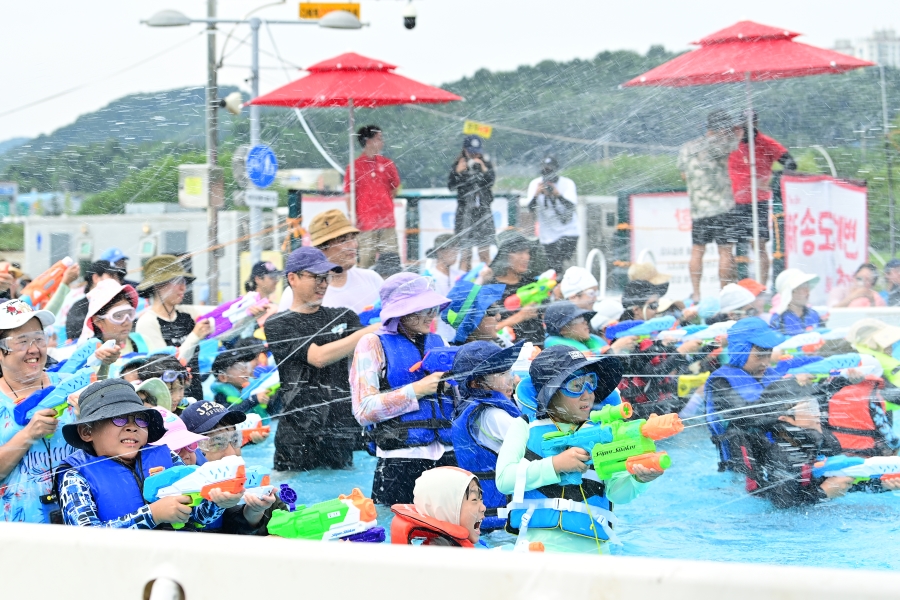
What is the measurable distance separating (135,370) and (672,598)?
10.1 ft

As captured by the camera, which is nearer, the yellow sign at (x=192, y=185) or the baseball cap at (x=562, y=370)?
the baseball cap at (x=562, y=370)

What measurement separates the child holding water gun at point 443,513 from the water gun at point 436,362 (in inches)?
35.2

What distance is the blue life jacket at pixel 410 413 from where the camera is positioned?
4410 mm

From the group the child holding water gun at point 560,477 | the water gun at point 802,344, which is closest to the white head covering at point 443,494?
the child holding water gun at point 560,477

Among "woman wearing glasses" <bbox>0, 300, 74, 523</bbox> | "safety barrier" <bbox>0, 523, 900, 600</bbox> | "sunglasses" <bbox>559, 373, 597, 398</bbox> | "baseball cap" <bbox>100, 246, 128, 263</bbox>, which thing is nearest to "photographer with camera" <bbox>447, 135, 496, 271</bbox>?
"baseball cap" <bbox>100, 246, 128, 263</bbox>

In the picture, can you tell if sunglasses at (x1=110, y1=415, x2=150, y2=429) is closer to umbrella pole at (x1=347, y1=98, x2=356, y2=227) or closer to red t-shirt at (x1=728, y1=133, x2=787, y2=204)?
umbrella pole at (x1=347, y1=98, x2=356, y2=227)

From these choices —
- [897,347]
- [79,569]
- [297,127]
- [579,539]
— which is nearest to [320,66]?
[297,127]

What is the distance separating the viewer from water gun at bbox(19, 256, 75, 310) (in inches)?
235

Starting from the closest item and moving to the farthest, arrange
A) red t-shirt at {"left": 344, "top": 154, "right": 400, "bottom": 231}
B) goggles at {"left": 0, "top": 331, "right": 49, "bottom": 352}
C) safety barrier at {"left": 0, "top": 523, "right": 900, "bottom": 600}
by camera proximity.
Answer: safety barrier at {"left": 0, "top": 523, "right": 900, "bottom": 600} → goggles at {"left": 0, "top": 331, "right": 49, "bottom": 352} → red t-shirt at {"left": 344, "top": 154, "right": 400, "bottom": 231}

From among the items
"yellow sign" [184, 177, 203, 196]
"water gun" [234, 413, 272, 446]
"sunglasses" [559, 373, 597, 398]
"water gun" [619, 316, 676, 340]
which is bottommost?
"water gun" [234, 413, 272, 446]

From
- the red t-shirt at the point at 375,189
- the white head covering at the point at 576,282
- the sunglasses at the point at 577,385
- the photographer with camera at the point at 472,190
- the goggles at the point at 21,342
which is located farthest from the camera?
the photographer with camera at the point at 472,190

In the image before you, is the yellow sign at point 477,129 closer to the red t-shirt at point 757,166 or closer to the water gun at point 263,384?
the red t-shirt at point 757,166

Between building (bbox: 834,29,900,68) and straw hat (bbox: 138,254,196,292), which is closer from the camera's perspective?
straw hat (bbox: 138,254,196,292)

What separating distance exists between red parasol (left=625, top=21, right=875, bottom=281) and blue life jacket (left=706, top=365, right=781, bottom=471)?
91cm
